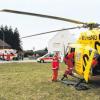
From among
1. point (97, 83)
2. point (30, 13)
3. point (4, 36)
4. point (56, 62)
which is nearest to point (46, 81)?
point (56, 62)

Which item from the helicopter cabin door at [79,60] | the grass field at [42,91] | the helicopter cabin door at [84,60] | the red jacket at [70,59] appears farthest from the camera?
the red jacket at [70,59]

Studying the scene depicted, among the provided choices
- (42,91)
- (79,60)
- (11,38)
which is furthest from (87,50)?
(11,38)

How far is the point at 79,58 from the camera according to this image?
15.8 meters

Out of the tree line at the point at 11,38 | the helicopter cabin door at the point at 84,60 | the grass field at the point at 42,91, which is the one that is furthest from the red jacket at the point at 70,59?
the tree line at the point at 11,38

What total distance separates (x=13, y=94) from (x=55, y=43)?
5342 centimetres

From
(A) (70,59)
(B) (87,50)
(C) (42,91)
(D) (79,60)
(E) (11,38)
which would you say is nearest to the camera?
(C) (42,91)

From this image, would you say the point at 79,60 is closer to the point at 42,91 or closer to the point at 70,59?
the point at 70,59

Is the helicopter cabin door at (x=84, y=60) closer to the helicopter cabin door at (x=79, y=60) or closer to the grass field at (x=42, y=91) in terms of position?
the helicopter cabin door at (x=79, y=60)

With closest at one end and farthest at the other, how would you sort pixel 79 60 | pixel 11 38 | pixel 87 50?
1. pixel 87 50
2. pixel 79 60
3. pixel 11 38

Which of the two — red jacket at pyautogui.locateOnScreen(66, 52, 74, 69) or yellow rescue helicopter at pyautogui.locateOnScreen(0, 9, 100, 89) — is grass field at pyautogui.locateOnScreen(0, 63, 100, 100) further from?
red jacket at pyautogui.locateOnScreen(66, 52, 74, 69)

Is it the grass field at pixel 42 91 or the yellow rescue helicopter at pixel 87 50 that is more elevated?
the yellow rescue helicopter at pixel 87 50

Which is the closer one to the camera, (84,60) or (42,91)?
(42,91)

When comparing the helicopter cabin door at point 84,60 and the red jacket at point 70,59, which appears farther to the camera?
the red jacket at point 70,59

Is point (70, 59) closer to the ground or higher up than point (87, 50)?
closer to the ground
